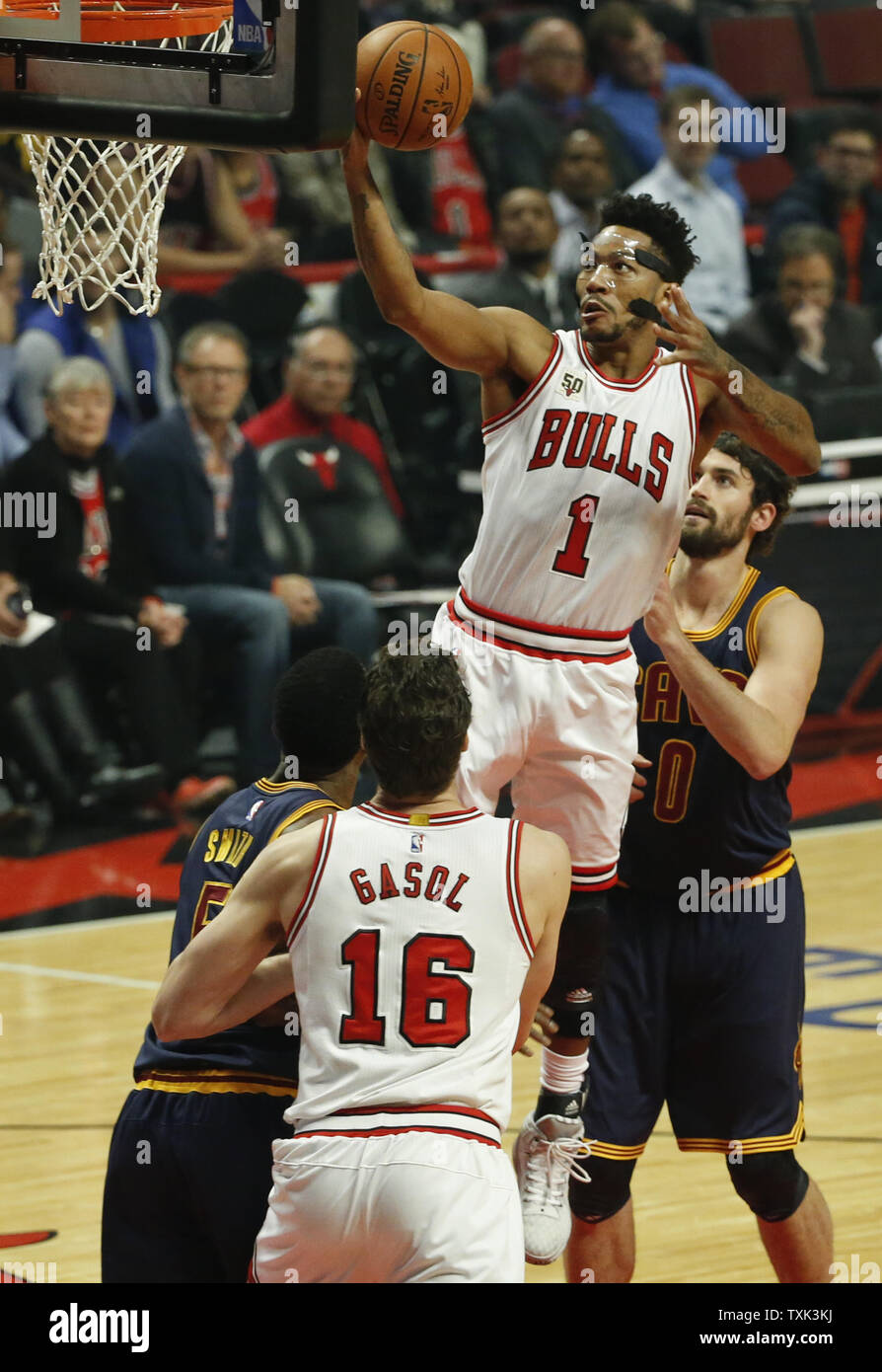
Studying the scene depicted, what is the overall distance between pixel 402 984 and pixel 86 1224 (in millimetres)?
2548

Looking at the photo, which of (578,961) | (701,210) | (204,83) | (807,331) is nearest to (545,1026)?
(578,961)

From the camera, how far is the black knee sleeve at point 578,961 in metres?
4.83

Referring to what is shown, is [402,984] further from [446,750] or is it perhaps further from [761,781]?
[761,781]

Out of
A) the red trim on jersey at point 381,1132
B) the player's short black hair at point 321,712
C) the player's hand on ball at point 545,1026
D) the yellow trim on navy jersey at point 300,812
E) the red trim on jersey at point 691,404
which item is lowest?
the player's hand on ball at point 545,1026

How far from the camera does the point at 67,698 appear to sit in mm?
9352

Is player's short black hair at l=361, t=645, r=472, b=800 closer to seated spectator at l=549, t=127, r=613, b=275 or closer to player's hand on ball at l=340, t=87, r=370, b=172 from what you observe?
player's hand on ball at l=340, t=87, r=370, b=172

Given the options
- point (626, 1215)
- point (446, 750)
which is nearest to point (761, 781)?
point (626, 1215)

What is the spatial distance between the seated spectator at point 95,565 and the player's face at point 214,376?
1.18 ft

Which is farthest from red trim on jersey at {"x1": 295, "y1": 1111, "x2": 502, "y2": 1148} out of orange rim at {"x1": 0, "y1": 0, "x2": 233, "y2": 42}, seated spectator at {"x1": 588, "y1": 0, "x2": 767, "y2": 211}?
seated spectator at {"x1": 588, "y1": 0, "x2": 767, "y2": 211}

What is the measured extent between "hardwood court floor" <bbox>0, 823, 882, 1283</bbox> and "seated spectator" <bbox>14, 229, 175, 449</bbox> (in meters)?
2.39

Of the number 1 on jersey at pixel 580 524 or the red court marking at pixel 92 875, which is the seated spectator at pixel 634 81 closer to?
the red court marking at pixel 92 875

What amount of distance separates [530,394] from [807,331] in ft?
22.6

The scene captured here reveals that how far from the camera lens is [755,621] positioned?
5.11 meters

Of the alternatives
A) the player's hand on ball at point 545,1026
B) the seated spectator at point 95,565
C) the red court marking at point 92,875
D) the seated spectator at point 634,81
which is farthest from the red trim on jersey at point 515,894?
the seated spectator at point 634,81
